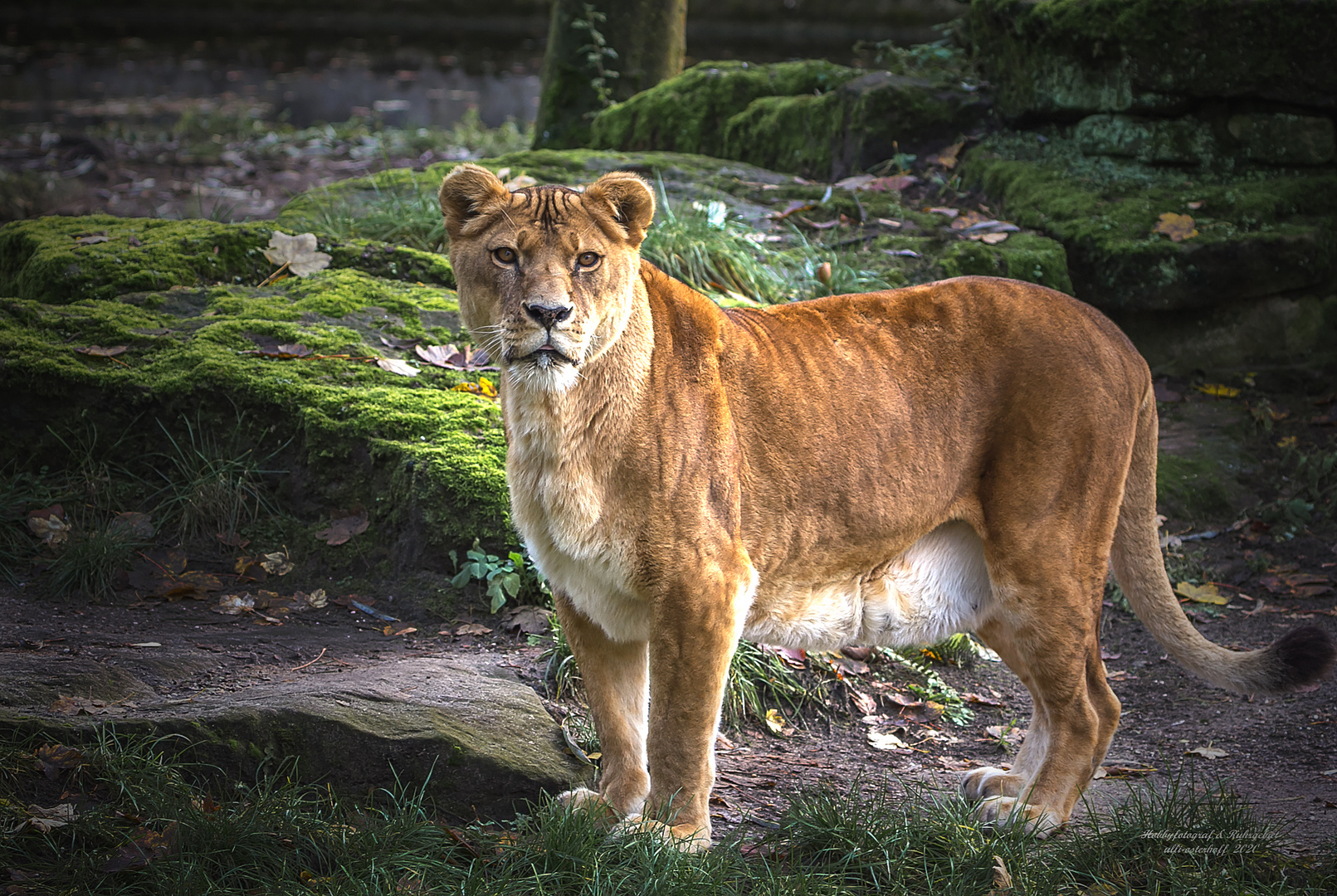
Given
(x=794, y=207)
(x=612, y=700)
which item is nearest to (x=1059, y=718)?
(x=612, y=700)

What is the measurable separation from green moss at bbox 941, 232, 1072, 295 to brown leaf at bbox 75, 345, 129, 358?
438 centimetres

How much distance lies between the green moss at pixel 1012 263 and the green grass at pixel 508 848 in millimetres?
3716

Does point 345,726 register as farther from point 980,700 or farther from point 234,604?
point 980,700

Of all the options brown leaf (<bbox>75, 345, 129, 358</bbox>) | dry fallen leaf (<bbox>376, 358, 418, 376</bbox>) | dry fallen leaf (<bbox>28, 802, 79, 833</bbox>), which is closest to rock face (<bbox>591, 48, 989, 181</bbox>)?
dry fallen leaf (<bbox>376, 358, 418, 376</bbox>)

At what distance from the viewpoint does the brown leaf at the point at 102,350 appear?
496 centimetres

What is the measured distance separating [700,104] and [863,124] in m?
1.66

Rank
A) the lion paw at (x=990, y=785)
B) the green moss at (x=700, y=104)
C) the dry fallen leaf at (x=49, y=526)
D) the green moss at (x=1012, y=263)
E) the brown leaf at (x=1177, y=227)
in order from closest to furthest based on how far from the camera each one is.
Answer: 1. the lion paw at (x=990, y=785)
2. the dry fallen leaf at (x=49, y=526)
3. the green moss at (x=1012, y=263)
4. the brown leaf at (x=1177, y=227)
5. the green moss at (x=700, y=104)

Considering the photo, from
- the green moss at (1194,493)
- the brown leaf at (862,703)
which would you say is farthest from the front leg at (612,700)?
the green moss at (1194,493)

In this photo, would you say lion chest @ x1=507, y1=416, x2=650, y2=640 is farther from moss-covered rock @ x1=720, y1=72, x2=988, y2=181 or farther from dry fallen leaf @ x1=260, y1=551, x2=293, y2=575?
moss-covered rock @ x1=720, y1=72, x2=988, y2=181

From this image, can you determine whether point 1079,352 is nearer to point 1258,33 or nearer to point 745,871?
point 745,871

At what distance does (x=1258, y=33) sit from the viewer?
688cm

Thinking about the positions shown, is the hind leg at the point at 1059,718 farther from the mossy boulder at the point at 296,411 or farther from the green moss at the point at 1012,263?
the green moss at the point at 1012,263

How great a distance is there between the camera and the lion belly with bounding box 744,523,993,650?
358 cm

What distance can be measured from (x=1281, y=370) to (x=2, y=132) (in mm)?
13411
